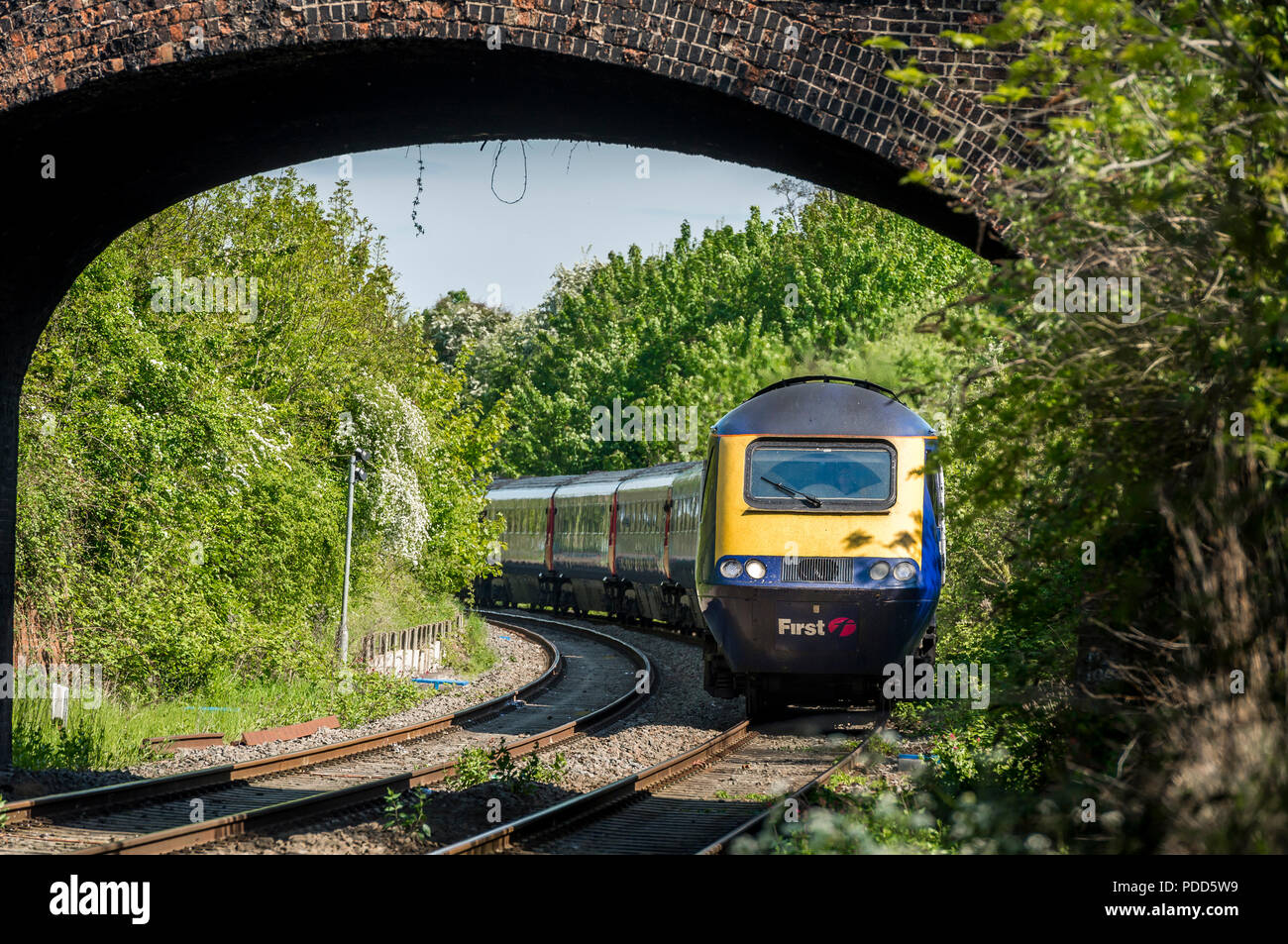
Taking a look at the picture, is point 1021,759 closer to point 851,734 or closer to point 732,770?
point 732,770

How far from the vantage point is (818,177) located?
964 cm

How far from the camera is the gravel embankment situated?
36.3ft

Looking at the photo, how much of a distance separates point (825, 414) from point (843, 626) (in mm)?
1964

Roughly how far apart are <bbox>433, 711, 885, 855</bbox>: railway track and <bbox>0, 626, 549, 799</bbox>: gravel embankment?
4012 millimetres

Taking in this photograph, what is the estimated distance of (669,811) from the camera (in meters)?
10.8

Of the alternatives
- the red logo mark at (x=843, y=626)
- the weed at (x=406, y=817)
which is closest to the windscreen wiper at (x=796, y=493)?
the red logo mark at (x=843, y=626)

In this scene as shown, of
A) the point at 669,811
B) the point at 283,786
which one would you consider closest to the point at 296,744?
the point at 283,786

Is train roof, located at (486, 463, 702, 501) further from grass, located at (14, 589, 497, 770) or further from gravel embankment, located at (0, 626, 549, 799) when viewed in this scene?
grass, located at (14, 589, 497, 770)

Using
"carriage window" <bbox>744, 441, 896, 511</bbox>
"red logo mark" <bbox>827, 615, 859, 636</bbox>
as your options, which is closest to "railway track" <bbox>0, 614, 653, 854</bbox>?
"red logo mark" <bbox>827, 615, 859, 636</bbox>

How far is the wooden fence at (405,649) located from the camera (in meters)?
22.0

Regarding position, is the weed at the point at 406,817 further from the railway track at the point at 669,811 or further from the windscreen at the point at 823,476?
the windscreen at the point at 823,476

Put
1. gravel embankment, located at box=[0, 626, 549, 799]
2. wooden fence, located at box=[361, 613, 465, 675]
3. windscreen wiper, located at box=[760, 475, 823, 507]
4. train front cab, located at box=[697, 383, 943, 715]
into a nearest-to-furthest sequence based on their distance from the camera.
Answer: gravel embankment, located at box=[0, 626, 549, 799], train front cab, located at box=[697, 383, 943, 715], windscreen wiper, located at box=[760, 475, 823, 507], wooden fence, located at box=[361, 613, 465, 675]

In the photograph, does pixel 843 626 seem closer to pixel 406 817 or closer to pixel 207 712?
pixel 406 817
